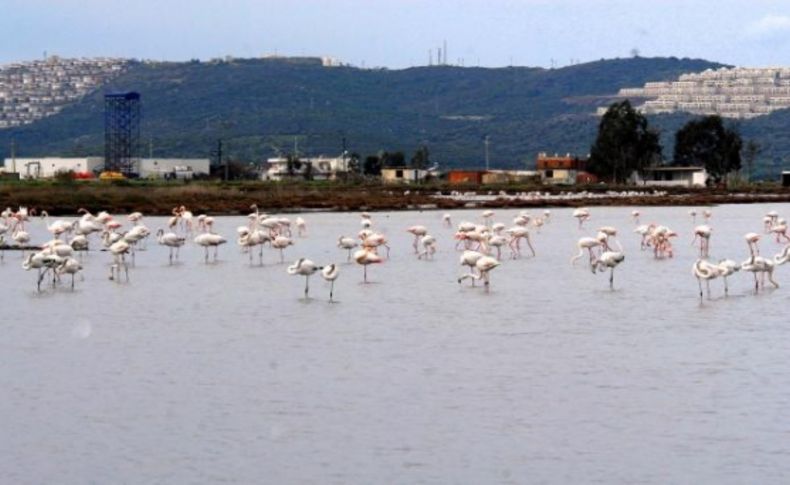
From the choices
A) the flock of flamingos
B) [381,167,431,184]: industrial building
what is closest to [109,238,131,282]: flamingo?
the flock of flamingos

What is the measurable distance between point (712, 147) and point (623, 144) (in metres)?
8.62

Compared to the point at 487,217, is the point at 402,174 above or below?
below

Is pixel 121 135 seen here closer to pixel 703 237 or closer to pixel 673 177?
pixel 673 177

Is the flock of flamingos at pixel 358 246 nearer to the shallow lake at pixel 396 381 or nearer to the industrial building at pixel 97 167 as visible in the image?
the shallow lake at pixel 396 381

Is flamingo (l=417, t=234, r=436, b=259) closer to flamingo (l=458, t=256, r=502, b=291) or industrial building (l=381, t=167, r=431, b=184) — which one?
flamingo (l=458, t=256, r=502, b=291)

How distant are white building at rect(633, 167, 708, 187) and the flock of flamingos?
66.7m

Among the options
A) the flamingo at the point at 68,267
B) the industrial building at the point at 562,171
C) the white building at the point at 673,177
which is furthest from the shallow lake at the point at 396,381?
the industrial building at the point at 562,171

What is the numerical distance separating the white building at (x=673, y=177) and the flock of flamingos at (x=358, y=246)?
66.7m

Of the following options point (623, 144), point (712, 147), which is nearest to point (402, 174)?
point (623, 144)

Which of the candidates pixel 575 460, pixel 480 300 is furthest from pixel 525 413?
pixel 480 300

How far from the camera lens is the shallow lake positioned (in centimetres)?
1242

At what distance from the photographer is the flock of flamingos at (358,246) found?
26.2m

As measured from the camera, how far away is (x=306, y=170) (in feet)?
461

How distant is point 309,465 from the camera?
40.5 ft
